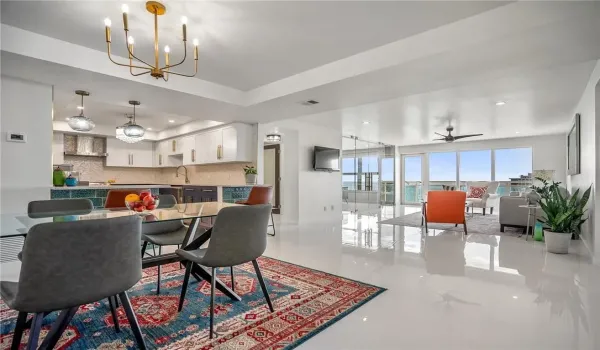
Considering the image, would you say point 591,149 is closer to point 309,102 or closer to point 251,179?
point 309,102

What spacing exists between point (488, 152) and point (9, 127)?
12092 mm

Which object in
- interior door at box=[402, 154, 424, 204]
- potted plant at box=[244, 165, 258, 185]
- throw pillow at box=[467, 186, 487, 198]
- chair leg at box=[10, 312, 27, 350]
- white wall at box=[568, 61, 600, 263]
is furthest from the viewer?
interior door at box=[402, 154, 424, 204]

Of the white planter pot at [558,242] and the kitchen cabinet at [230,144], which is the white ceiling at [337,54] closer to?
the kitchen cabinet at [230,144]

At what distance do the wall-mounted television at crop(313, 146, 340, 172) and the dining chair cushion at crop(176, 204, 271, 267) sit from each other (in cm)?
548

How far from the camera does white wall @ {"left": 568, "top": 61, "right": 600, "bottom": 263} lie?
3.63m

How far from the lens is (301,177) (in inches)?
286

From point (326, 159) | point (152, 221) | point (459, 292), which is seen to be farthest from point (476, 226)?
point (152, 221)

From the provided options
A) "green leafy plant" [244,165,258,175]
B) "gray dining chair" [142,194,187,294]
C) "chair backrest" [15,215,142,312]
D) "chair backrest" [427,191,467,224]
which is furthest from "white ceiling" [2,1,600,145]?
"chair backrest" [15,215,142,312]

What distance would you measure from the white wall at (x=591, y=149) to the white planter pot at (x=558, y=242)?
25cm

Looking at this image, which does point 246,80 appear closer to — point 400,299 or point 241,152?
point 241,152

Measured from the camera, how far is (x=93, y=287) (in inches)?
56.1

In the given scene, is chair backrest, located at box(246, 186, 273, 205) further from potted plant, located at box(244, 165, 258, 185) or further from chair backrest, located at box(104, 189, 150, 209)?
chair backrest, located at box(104, 189, 150, 209)

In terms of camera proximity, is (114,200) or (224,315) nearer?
(224,315)

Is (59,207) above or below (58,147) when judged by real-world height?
below
